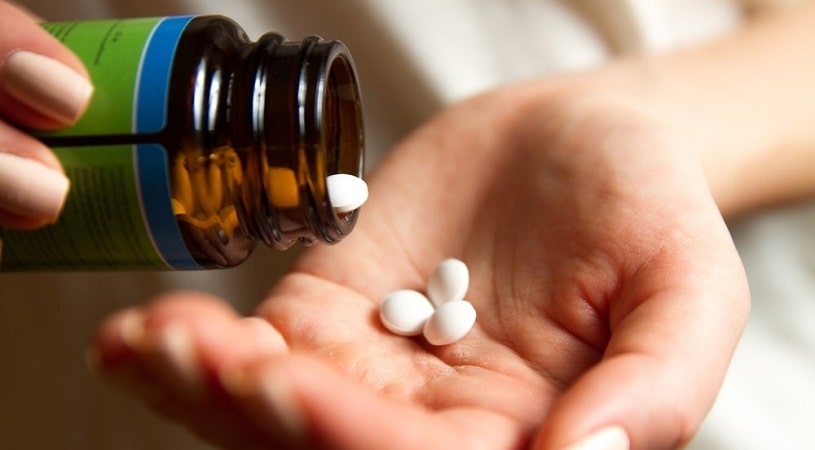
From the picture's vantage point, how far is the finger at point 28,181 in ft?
1.43

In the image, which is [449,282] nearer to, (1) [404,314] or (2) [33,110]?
(1) [404,314]

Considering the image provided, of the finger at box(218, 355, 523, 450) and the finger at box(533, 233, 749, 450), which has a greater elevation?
the finger at box(533, 233, 749, 450)

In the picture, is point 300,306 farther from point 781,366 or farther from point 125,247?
point 781,366

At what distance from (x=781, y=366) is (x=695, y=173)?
25 centimetres

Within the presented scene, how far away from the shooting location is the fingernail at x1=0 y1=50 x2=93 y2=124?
432 mm

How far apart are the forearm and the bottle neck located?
0.39 metres

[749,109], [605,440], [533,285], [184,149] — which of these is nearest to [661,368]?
[605,440]

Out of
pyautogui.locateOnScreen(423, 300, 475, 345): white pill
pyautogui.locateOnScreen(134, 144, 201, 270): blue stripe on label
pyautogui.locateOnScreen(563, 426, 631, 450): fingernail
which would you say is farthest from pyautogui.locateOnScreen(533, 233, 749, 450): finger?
pyautogui.locateOnScreen(134, 144, 201, 270): blue stripe on label

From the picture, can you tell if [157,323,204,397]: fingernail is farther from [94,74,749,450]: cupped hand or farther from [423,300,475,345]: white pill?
[423,300,475,345]: white pill

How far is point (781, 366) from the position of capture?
690mm

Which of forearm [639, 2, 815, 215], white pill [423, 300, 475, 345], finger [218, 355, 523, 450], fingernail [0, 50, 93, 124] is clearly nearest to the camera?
finger [218, 355, 523, 450]

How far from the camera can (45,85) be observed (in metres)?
0.43

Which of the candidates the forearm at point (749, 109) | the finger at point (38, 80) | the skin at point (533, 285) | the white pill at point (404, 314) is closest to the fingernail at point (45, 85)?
the finger at point (38, 80)

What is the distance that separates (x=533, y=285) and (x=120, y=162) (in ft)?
0.93
